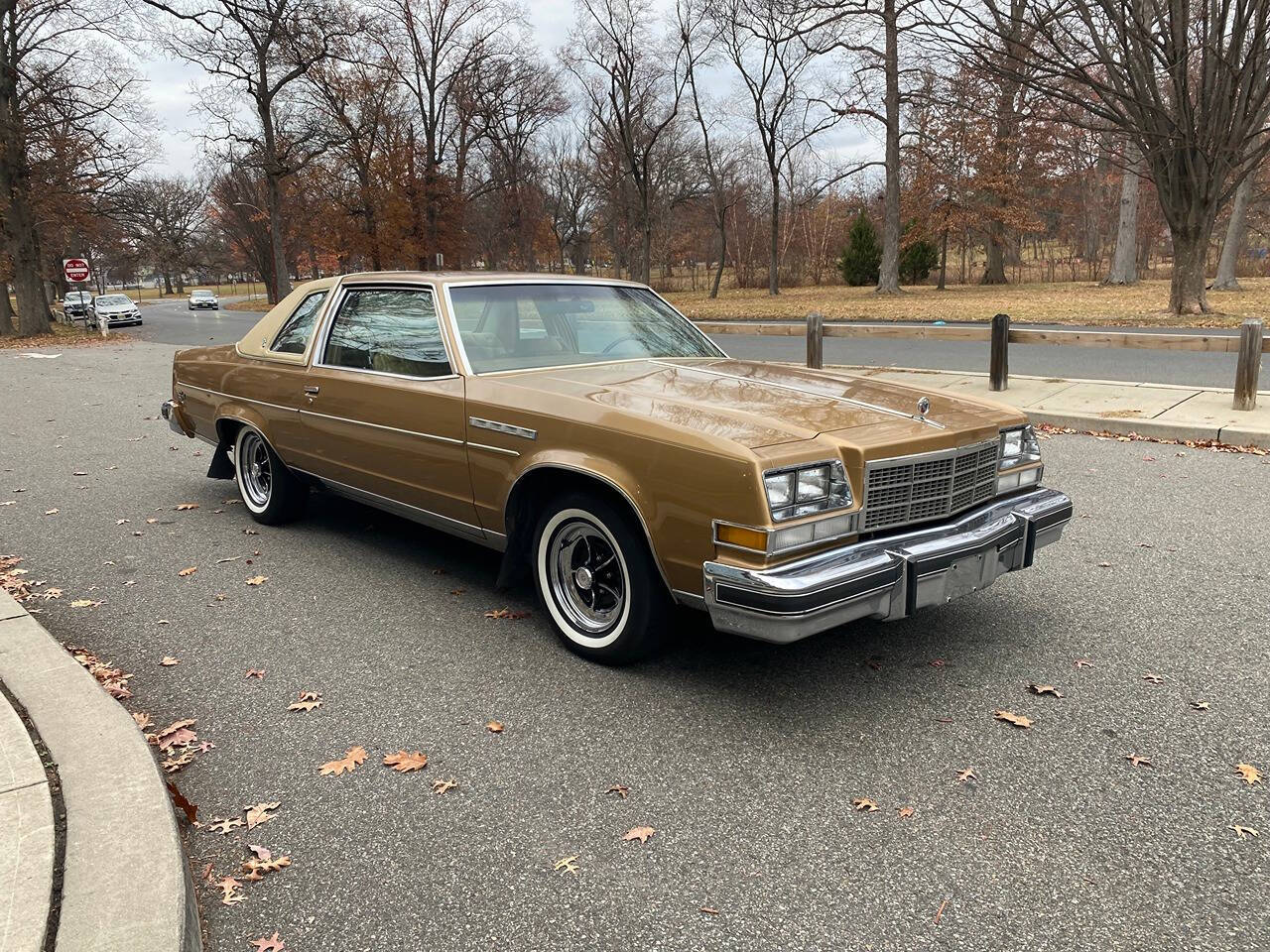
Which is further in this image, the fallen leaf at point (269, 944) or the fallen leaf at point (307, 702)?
the fallen leaf at point (307, 702)

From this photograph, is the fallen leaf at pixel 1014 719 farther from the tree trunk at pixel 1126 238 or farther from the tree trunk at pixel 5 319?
the tree trunk at pixel 1126 238

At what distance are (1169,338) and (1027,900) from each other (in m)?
8.15

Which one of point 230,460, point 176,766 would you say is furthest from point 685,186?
point 176,766

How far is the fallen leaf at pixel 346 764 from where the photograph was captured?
311 cm

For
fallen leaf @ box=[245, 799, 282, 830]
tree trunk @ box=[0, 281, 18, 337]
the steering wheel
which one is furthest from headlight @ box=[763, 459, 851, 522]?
tree trunk @ box=[0, 281, 18, 337]

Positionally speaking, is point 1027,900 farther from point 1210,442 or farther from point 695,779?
point 1210,442

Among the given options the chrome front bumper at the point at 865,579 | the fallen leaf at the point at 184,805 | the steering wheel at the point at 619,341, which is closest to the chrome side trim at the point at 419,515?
the steering wheel at the point at 619,341

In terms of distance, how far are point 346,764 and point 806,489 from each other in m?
1.87

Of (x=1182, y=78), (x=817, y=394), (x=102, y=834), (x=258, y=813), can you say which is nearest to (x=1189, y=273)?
(x=1182, y=78)

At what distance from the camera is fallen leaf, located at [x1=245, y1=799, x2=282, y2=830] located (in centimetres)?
282

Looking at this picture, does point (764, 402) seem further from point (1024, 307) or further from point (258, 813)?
point (1024, 307)

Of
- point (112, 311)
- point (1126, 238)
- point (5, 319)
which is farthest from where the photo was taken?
point (112, 311)

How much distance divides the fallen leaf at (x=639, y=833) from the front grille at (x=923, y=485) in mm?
1352

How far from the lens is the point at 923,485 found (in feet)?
11.6
